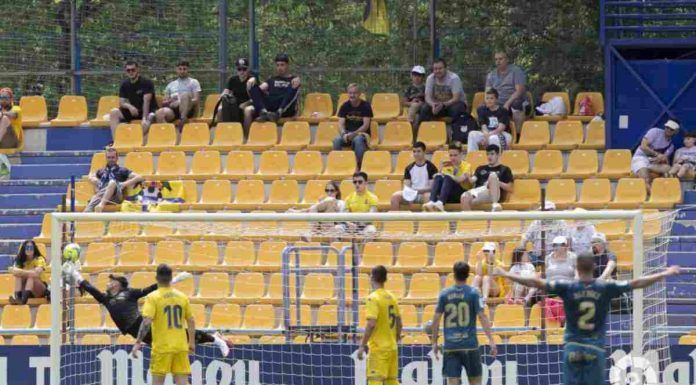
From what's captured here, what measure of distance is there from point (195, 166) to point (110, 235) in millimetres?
3269

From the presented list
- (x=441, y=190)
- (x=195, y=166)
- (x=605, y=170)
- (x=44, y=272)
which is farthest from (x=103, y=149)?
(x=605, y=170)

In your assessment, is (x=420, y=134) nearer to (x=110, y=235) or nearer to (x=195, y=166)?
(x=195, y=166)

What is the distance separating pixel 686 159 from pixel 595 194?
1187 mm

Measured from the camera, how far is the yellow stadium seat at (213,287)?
1870 centimetres

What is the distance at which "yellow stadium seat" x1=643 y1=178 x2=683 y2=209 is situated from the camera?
65.5 ft

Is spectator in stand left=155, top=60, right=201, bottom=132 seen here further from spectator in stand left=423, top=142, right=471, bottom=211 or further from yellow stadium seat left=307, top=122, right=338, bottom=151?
spectator in stand left=423, top=142, right=471, bottom=211

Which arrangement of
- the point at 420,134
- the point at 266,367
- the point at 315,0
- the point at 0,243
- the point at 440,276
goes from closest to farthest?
the point at 266,367
the point at 440,276
the point at 0,243
the point at 420,134
the point at 315,0

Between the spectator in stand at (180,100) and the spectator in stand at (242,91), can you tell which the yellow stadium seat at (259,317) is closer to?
the spectator in stand at (242,91)

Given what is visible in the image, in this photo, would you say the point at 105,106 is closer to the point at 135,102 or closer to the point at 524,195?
the point at 135,102

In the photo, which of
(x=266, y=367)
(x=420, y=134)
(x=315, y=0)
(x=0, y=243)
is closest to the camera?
(x=266, y=367)

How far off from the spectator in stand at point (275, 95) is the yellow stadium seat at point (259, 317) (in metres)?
4.46

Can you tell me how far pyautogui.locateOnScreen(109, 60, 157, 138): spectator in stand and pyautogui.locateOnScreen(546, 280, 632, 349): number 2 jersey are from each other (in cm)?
1049

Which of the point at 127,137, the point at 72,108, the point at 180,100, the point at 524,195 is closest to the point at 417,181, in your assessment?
the point at 524,195

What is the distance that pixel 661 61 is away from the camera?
2161cm
